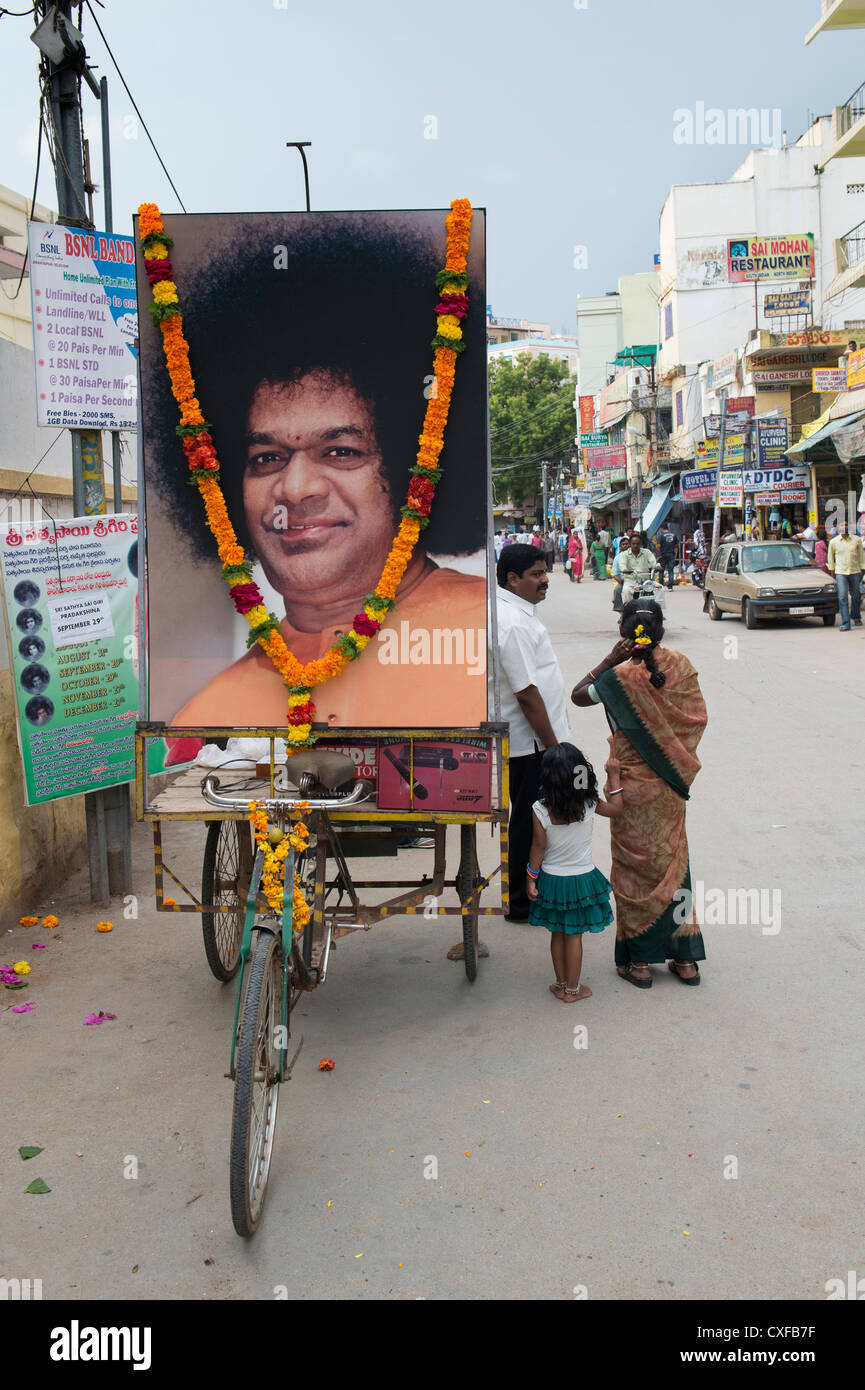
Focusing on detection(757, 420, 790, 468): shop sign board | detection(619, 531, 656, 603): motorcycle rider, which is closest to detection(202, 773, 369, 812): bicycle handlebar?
detection(619, 531, 656, 603): motorcycle rider

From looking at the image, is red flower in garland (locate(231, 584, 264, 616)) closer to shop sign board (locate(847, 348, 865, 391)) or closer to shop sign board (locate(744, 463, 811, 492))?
shop sign board (locate(847, 348, 865, 391))

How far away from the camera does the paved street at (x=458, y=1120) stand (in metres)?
3.05

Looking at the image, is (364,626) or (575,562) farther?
(575,562)

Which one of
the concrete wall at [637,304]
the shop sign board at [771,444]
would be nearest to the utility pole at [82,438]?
the shop sign board at [771,444]

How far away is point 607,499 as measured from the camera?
5700 centimetres

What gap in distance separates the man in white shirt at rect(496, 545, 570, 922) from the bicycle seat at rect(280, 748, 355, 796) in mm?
1368

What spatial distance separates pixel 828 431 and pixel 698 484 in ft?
38.2

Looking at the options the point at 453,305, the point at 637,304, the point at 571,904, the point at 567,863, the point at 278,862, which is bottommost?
the point at 571,904

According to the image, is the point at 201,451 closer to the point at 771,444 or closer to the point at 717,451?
the point at 771,444

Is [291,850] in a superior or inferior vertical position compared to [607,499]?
inferior

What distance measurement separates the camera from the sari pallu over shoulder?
15.6ft

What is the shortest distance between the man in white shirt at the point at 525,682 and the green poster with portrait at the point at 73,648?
197 centimetres

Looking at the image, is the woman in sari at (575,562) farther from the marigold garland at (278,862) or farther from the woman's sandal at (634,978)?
the marigold garland at (278,862)

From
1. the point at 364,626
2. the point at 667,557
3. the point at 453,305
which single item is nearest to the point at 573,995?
the point at 364,626
